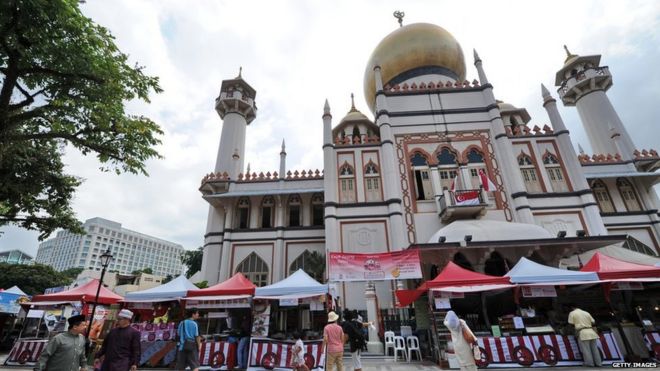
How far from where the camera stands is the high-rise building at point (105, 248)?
10494cm

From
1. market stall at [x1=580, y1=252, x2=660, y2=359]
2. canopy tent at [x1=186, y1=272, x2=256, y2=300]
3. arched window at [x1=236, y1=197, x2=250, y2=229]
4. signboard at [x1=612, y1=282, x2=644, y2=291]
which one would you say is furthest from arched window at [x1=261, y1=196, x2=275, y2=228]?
signboard at [x1=612, y1=282, x2=644, y2=291]

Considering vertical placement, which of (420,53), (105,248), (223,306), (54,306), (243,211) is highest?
(105,248)

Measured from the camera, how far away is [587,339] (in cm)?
782

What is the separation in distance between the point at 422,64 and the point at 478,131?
22.0 feet

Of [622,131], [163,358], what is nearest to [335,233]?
[163,358]

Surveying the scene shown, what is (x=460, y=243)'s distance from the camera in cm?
1245

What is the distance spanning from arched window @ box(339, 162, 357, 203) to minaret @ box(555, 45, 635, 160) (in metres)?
16.6

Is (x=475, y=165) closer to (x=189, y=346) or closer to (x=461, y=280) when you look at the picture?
(x=461, y=280)

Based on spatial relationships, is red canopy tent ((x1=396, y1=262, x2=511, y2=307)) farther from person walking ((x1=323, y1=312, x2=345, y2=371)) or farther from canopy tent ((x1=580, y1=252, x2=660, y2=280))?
person walking ((x1=323, y1=312, x2=345, y2=371))

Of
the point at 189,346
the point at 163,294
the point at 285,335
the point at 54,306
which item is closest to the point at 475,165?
the point at 285,335

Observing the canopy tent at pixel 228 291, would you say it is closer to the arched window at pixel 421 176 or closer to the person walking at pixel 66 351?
the person walking at pixel 66 351

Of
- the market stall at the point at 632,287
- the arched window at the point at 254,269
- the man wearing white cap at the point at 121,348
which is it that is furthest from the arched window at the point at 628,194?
the man wearing white cap at the point at 121,348

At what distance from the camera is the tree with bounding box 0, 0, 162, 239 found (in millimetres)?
7426

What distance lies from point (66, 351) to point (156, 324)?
23.1 feet
